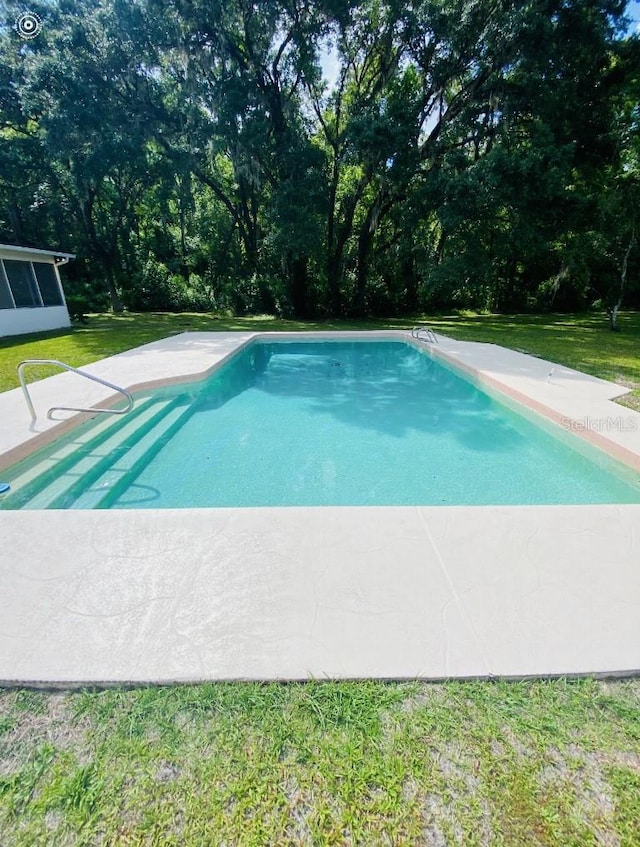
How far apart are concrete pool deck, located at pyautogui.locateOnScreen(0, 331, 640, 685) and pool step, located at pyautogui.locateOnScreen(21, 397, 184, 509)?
26.8 inches

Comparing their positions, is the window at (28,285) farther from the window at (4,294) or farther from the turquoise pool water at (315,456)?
the turquoise pool water at (315,456)

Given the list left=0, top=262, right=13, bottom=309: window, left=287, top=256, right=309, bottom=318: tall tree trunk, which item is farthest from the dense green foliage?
left=0, top=262, right=13, bottom=309: window

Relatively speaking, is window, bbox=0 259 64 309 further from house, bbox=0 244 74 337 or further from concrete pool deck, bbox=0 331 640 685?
concrete pool deck, bbox=0 331 640 685

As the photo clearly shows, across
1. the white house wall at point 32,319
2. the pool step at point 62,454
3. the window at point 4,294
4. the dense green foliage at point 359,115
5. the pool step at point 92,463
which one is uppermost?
the dense green foliage at point 359,115

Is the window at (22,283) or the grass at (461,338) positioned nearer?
the grass at (461,338)

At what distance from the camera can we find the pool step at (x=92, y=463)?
3047 millimetres

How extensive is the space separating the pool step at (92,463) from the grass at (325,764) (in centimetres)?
197

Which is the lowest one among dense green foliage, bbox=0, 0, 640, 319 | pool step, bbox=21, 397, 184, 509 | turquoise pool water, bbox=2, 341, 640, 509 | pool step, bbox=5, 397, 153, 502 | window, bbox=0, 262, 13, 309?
turquoise pool water, bbox=2, 341, 640, 509

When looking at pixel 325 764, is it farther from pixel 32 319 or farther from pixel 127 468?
pixel 32 319

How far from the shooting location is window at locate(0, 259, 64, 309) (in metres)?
10.0

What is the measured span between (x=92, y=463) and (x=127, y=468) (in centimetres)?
33

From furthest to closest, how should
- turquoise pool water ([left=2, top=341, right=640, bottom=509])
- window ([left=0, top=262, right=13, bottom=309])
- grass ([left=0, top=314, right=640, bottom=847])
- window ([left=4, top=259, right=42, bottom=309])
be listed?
window ([left=4, top=259, right=42, bottom=309]), window ([left=0, top=262, right=13, bottom=309]), turquoise pool water ([left=2, top=341, right=640, bottom=509]), grass ([left=0, top=314, right=640, bottom=847])

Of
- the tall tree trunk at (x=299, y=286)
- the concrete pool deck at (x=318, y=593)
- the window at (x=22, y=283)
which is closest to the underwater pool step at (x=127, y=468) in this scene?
the concrete pool deck at (x=318, y=593)

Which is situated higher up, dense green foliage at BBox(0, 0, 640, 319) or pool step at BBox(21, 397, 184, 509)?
dense green foliage at BBox(0, 0, 640, 319)
